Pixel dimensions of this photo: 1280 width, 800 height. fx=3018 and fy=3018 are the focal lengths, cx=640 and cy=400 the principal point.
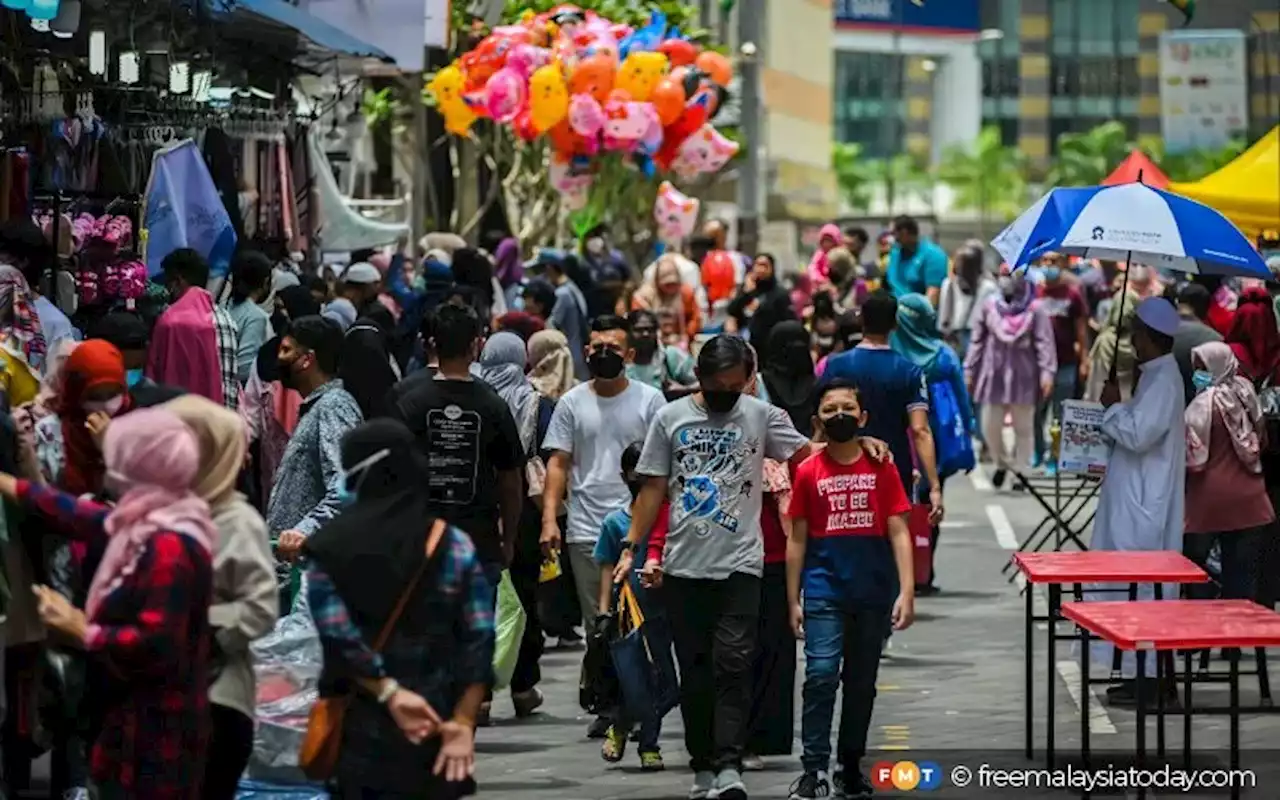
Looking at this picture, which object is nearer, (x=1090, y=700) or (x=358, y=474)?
(x=358, y=474)

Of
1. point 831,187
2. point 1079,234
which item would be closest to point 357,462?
point 1079,234

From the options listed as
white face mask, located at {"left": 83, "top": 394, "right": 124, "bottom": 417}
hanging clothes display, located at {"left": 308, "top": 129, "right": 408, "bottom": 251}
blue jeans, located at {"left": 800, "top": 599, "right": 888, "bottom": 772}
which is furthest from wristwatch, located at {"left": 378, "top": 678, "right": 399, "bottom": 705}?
hanging clothes display, located at {"left": 308, "top": 129, "right": 408, "bottom": 251}

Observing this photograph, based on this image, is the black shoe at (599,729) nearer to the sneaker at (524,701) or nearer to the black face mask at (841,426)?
the sneaker at (524,701)

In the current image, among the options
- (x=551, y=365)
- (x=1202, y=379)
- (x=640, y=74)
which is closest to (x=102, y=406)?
(x=551, y=365)

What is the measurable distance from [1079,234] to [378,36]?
28.3 feet

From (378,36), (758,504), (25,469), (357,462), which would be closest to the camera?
(357,462)

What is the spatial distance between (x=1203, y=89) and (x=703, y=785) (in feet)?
177

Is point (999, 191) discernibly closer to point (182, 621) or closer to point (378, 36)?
point (378, 36)

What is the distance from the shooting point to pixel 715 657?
1127 cm

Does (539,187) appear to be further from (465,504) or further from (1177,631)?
(1177,631)

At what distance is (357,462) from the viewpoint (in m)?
7.79

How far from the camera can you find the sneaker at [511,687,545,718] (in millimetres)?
13852

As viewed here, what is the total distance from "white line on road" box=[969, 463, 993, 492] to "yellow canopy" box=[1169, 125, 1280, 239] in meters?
3.65

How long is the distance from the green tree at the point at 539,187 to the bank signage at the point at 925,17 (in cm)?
12474
